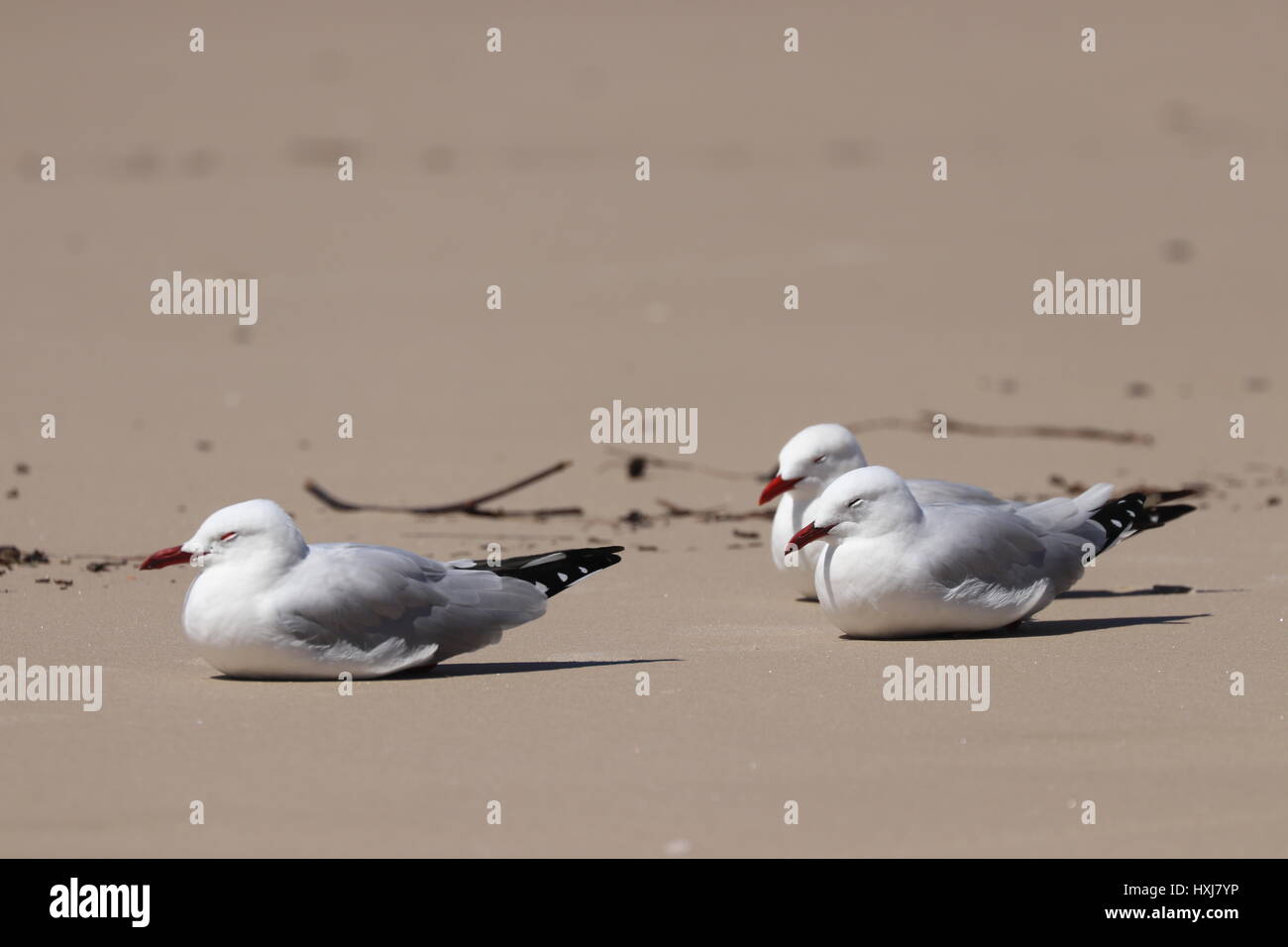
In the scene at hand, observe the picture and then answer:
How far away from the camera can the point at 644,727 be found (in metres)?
6.61

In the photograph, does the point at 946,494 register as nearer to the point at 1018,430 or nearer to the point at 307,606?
the point at 307,606

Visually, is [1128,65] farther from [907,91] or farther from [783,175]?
[783,175]

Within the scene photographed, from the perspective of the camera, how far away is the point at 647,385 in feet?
52.4

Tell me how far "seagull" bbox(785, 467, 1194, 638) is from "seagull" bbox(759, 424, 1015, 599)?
0.69 m

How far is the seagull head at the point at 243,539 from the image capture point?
7281 mm

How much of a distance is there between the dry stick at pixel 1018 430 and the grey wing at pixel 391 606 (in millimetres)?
6408

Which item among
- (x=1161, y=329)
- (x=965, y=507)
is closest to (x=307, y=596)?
(x=965, y=507)

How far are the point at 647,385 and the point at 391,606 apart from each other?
873 centimetres

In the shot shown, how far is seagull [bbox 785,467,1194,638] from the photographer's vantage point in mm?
7992

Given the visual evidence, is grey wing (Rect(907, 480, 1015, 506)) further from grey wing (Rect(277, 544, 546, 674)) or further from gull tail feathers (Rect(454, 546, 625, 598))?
grey wing (Rect(277, 544, 546, 674))

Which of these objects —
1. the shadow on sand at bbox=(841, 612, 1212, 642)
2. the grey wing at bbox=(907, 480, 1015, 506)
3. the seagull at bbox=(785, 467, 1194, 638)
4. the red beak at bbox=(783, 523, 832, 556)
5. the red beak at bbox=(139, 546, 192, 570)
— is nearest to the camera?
the red beak at bbox=(139, 546, 192, 570)

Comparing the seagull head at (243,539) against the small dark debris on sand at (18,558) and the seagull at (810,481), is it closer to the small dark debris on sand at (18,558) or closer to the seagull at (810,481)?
the seagull at (810,481)

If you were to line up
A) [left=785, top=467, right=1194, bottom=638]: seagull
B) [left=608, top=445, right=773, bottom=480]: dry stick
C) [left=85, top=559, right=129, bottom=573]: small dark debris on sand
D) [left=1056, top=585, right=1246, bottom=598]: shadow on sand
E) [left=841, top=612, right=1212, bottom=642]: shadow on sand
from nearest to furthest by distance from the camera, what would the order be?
[left=785, top=467, right=1194, bottom=638]: seagull < [left=841, top=612, right=1212, bottom=642]: shadow on sand < [left=1056, top=585, right=1246, bottom=598]: shadow on sand < [left=85, top=559, right=129, bottom=573]: small dark debris on sand < [left=608, top=445, right=773, bottom=480]: dry stick

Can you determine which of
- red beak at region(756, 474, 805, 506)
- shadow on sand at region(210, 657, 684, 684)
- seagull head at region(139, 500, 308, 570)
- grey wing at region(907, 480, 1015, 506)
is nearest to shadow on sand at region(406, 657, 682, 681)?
shadow on sand at region(210, 657, 684, 684)
